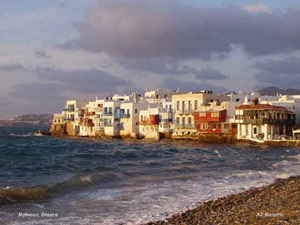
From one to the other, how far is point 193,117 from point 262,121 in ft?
43.8

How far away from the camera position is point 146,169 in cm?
2678

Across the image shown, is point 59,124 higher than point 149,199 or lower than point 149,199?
higher

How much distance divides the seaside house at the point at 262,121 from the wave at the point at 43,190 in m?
34.9

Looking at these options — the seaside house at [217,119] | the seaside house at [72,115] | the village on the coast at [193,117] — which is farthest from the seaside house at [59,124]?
the seaside house at [217,119]

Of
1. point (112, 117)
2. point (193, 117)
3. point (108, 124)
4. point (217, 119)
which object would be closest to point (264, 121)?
point (217, 119)

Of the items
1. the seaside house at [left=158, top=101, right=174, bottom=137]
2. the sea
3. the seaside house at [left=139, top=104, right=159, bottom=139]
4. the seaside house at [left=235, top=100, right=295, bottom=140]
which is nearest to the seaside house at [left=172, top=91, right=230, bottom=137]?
the seaside house at [left=158, top=101, right=174, bottom=137]

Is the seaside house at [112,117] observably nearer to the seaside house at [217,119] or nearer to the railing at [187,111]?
the railing at [187,111]

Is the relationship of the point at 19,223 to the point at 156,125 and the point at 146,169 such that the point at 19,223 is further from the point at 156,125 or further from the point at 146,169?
the point at 156,125

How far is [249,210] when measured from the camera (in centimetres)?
1224

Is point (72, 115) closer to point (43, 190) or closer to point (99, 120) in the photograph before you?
point (99, 120)

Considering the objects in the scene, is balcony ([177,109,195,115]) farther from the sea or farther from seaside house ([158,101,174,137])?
the sea

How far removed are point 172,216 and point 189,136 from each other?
170 feet

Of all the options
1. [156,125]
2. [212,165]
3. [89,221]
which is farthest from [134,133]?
[89,221]

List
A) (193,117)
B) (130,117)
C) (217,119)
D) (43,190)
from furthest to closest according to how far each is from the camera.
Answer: (130,117) < (193,117) < (217,119) < (43,190)
